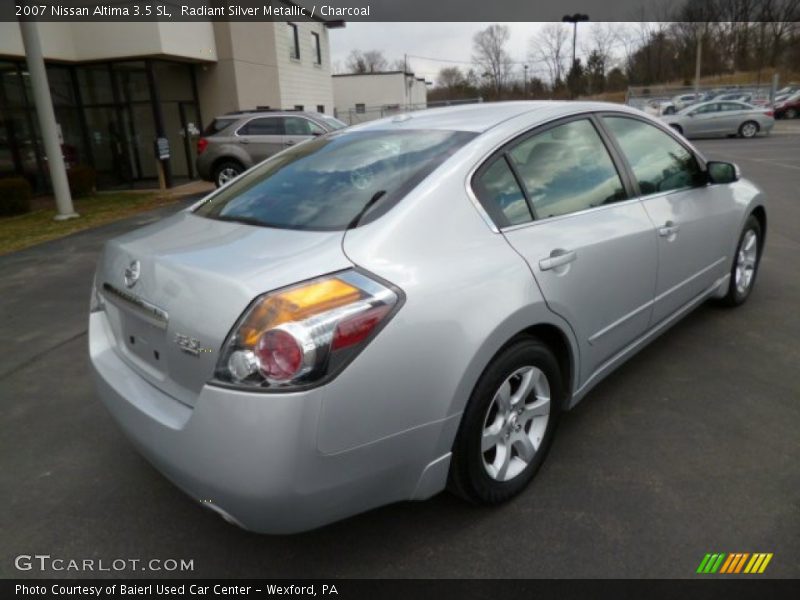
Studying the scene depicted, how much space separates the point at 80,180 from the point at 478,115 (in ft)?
44.3

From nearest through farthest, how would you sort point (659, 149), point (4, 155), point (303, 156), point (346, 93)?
point (303, 156) < point (659, 149) < point (4, 155) < point (346, 93)

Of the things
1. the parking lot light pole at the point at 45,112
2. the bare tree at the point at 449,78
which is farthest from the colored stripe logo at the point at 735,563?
the bare tree at the point at 449,78

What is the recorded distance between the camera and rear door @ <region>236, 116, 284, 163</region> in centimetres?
1280

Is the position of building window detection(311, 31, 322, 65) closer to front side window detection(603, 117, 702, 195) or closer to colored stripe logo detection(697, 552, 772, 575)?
front side window detection(603, 117, 702, 195)

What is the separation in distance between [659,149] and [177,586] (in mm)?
3370

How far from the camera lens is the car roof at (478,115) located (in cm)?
270

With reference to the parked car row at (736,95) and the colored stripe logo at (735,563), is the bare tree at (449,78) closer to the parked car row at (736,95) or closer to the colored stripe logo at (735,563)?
the parked car row at (736,95)

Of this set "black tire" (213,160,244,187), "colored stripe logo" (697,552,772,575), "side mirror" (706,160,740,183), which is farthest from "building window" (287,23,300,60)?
"colored stripe logo" (697,552,772,575)

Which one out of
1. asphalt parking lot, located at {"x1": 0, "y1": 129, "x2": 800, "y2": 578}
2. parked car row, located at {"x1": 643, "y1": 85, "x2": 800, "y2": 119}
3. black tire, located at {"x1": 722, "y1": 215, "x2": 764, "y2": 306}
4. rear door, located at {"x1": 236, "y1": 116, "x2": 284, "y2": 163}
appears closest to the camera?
asphalt parking lot, located at {"x1": 0, "y1": 129, "x2": 800, "y2": 578}

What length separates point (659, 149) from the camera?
139 inches

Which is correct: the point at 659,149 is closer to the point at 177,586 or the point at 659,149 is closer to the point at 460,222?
the point at 460,222

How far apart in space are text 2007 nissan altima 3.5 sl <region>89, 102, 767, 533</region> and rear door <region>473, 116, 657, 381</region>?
0.03 feet

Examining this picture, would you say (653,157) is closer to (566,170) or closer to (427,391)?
(566,170)

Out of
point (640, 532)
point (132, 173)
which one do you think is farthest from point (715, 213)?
point (132, 173)
